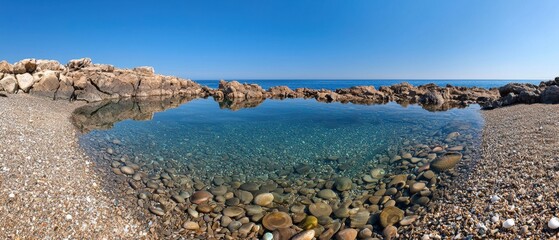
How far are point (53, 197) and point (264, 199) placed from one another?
5930 millimetres

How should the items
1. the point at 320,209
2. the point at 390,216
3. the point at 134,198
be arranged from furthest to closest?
the point at 134,198
the point at 320,209
the point at 390,216

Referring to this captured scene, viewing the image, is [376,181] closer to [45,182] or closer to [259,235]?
[259,235]

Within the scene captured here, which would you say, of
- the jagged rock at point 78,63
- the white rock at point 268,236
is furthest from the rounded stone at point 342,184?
the jagged rock at point 78,63

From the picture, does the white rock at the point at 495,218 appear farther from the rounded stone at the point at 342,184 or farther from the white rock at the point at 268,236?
the white rock at the point at 268,236

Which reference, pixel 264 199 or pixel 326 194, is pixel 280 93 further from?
pixel 264 199

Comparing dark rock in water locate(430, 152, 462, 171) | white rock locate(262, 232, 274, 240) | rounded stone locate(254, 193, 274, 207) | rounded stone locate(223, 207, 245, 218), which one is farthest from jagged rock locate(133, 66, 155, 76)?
white rock locate(262, 232, 274, 240)

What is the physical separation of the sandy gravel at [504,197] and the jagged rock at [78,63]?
2083 inches

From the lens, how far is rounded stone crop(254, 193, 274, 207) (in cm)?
901

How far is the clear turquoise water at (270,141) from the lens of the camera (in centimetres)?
1245

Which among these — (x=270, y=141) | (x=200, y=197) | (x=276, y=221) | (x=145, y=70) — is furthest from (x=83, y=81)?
(x=276, y=221)

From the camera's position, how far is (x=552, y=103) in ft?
81.9

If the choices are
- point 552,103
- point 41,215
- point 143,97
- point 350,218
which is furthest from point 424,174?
point 143,97

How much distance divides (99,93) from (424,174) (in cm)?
4123

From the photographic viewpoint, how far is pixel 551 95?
1007 inches
